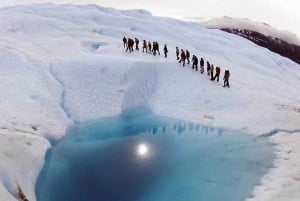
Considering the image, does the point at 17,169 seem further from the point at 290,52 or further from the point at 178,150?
the point at 290,52

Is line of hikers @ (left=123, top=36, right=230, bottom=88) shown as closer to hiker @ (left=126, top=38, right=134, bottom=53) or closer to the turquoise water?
hiker @ (left=126, top=38, right=134, bottom=53)

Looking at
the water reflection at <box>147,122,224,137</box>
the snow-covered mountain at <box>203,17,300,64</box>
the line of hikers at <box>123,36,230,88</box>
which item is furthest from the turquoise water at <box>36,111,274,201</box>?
the snow-covered mountain at <box>203,17,300,64</box>

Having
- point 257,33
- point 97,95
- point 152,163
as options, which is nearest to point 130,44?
point 97,95

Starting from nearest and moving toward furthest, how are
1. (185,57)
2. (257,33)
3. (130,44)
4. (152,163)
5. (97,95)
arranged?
(152,163), (97,95), (185,57), (130,44), (257,33)

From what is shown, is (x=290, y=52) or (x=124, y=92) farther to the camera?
(x=290, y=52)

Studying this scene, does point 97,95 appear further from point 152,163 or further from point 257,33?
point 257,33

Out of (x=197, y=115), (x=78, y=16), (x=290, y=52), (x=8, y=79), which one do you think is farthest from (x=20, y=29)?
(x=290, y=52)
